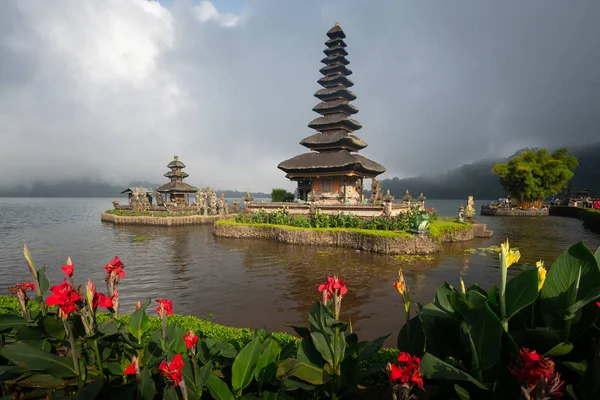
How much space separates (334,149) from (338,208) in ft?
27.0

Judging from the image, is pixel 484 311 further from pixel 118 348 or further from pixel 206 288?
pixel 206 288

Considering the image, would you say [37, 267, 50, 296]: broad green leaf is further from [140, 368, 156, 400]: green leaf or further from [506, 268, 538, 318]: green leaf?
[506, 268, 538, 318]: green leaf

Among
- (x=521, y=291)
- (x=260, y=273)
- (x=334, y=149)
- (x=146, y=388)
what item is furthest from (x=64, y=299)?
(x=334, y=149)

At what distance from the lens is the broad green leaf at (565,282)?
1.87 meters

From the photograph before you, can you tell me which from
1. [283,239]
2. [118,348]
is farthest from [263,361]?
[283,239]

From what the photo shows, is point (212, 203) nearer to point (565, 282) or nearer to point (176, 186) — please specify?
point (176, 186)

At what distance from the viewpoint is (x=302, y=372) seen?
2.26 metres

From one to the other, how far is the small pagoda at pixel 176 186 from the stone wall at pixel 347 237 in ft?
67.5

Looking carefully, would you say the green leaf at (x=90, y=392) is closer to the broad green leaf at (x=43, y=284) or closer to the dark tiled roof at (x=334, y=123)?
the broad green leaf at (x=43, y=284)

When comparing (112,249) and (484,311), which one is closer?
(484,311)

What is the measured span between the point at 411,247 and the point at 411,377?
1498 cm

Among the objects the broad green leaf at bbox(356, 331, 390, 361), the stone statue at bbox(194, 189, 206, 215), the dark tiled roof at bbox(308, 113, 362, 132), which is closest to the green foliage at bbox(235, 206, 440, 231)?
the dark tiled roof at bbox(308, 113, 362, 132)

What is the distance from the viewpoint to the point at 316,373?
2.28m

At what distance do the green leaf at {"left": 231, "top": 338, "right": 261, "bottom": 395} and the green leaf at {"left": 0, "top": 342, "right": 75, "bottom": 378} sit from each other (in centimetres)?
140
